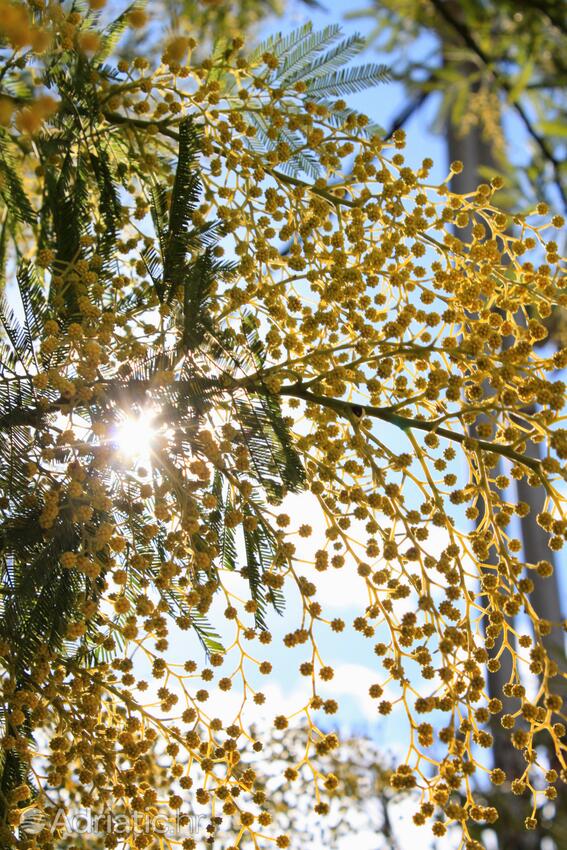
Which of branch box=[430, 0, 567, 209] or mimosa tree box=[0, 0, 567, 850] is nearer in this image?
mimosa tree box=[0, 0, 567, 850]

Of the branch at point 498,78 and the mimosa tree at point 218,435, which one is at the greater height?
the branch at point 498,78

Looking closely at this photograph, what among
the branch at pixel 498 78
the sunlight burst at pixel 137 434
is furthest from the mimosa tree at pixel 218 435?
the branch at pixel 498 78

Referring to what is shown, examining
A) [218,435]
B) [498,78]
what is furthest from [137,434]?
[498,78]

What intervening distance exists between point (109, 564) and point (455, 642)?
1.67 ft

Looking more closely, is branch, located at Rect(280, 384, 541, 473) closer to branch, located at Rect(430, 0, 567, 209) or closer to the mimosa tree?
the mimosa tree

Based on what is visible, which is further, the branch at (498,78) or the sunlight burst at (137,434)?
the branch at (498,78)

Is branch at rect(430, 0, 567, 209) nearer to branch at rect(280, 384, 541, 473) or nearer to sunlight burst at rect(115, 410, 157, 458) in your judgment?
branch at rect(280, 384, 541, 473)

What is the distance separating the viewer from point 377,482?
1279 millimetres

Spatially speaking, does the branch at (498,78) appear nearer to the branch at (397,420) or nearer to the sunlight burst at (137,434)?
the branch at (397,420)

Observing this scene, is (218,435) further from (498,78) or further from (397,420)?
(498,78)

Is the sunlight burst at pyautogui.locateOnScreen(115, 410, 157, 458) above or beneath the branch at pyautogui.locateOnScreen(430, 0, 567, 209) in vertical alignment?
beneath

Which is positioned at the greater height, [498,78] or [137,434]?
[498,78]

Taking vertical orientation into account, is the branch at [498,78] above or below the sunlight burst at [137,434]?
above

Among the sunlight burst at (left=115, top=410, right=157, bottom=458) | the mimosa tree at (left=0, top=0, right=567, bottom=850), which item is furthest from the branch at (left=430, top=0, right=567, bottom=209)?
the sunlight burst at (left=115, top=410, right=157, bottom=458)
